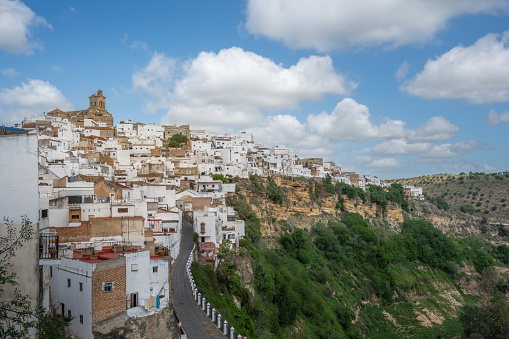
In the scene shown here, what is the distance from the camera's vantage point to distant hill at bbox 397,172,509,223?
90306 mm

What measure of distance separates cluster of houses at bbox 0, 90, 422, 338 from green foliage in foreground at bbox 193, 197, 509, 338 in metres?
3.48

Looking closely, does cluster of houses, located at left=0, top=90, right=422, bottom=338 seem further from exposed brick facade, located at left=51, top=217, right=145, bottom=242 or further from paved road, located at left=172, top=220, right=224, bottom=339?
paved road, located at left=172, top=220, right=224, bottom=339

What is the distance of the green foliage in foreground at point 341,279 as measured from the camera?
2375 cm

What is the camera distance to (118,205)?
20.9m

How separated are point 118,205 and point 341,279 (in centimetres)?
3031

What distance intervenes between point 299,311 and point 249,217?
11.2m

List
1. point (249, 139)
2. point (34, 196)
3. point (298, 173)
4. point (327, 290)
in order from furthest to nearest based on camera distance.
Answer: point (249, 139) → point (298, 173) → point (327, 290) → point (34, 196)

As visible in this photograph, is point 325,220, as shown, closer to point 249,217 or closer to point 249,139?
point 249,217

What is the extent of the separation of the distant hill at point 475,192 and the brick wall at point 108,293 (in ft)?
298

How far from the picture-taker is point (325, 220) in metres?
53.6

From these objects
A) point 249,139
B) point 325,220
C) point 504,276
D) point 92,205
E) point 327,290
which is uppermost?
point 249,139

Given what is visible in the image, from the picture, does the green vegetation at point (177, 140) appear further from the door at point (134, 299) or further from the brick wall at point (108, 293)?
the brick wall at point (108, 293)

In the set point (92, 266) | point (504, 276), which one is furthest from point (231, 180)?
point (504, 276)

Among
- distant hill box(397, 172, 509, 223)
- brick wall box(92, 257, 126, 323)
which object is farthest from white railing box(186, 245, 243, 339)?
distant hill box(397, 172, 509, 223)
